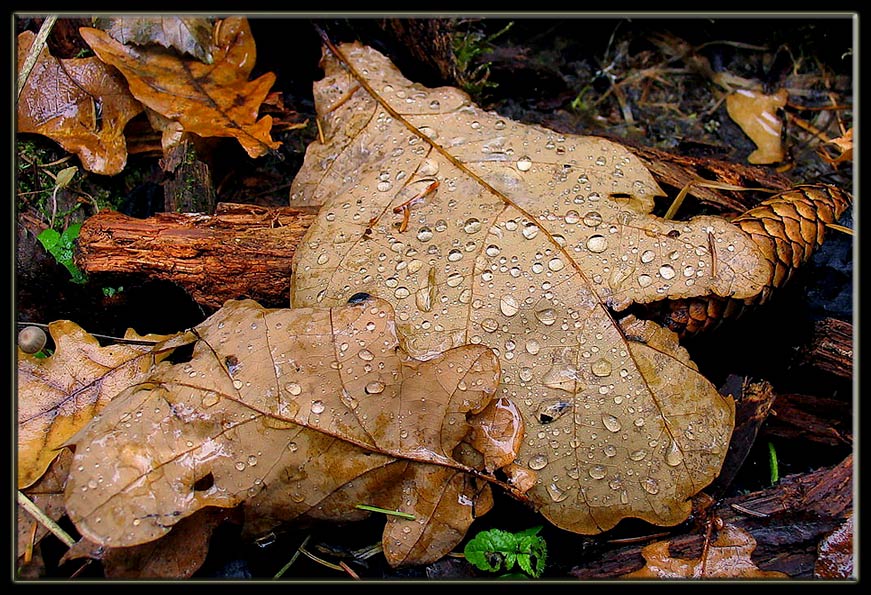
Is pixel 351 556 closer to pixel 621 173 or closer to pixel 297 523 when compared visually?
pixel 297 523

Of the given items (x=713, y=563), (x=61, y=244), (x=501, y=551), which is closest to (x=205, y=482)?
(x=501, y=551)

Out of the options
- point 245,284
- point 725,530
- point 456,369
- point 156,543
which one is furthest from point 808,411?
point 156,543

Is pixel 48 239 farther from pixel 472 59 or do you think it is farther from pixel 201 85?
pixel 472 59

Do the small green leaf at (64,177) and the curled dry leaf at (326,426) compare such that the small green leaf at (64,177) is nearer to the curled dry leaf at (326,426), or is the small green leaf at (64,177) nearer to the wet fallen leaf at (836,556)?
the curled dry leaf at (326,426)

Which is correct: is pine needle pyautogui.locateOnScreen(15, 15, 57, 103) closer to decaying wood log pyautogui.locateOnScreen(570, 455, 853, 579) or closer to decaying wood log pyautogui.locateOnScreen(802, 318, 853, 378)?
decaying wood log pyautogui.locateOnScreen(570, 455, 853, 579)

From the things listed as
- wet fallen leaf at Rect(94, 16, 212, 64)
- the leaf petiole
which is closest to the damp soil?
the leaf petiole

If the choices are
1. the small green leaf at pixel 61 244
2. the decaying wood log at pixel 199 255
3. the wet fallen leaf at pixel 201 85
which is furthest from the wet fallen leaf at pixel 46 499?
the wet fallen leaf at pixel 201 85
